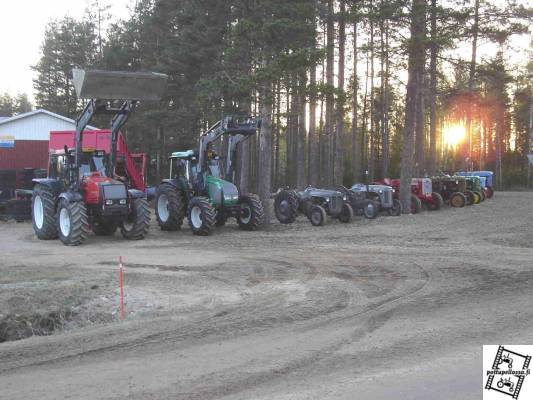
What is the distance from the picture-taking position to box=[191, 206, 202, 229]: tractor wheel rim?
18031 mm

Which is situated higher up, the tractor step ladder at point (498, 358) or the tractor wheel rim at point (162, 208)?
the tractor wheel rim at point (162, 208)

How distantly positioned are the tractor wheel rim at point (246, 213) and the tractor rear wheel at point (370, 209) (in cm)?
475

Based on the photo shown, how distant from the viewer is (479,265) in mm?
12070

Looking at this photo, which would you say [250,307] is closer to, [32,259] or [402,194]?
[32,259]

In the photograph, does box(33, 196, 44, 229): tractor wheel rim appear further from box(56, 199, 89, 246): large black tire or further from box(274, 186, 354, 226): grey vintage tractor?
box(274, 186, 354, 226): grey vintage tractor

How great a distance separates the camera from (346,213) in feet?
69.2

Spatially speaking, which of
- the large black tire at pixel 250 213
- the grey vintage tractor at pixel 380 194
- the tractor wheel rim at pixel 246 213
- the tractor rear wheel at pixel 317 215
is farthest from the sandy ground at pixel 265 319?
the grey vintage tractor at pixel 380 194

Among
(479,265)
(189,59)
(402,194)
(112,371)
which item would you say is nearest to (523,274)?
(479,265)

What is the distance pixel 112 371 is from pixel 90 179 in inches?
452

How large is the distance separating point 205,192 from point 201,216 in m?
1.10

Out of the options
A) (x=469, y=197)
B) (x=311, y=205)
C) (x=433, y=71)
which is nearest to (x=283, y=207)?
(x=311, y=205)

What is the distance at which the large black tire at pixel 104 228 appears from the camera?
18062mm

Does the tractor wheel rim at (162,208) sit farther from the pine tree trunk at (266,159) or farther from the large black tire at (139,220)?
the pine tree trunk at (266,159)

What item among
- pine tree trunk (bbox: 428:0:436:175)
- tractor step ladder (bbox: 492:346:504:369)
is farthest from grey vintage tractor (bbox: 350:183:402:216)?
tractor step ladder (bbox: 492:346:504:369)
